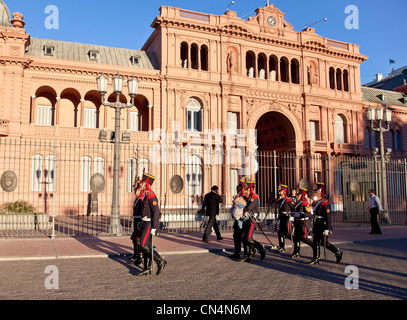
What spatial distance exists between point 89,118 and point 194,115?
8.58 metres

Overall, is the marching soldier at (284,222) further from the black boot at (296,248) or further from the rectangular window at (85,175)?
the rectangular window at (85,175)

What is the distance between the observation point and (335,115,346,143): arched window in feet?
123

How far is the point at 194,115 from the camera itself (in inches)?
1260

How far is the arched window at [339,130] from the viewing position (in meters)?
37.5

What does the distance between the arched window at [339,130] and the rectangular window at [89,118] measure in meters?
23.1

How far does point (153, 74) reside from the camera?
1201 inches

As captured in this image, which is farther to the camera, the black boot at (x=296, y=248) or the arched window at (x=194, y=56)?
the arched window at (x=194, y=56)

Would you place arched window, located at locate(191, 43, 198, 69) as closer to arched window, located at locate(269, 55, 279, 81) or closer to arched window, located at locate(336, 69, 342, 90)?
arched window, located at locate(269, 55, 279, 81)

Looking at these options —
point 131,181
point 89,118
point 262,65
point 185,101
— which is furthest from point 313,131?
point 89,118

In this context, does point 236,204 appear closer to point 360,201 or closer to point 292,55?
point 360,201

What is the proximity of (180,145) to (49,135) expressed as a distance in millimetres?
9737

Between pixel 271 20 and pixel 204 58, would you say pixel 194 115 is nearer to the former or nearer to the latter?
pixel 204 58

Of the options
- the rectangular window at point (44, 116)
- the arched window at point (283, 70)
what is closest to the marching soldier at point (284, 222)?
the rectangular window at point (44, 116)
